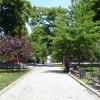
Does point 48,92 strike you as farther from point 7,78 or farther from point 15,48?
point 15,48

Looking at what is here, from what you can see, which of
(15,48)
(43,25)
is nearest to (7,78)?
(15,48)

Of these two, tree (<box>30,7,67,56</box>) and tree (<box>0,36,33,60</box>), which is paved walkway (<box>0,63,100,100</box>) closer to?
tree (<box>0,36,33,60</box>)

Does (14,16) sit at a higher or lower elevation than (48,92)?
higher

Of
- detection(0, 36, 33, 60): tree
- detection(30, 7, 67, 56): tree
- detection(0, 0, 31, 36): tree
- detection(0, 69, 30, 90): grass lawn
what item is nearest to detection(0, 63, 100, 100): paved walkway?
detection(0, 69, 30, 90): grass lawn

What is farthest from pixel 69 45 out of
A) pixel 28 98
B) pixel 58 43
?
pixel 28 98

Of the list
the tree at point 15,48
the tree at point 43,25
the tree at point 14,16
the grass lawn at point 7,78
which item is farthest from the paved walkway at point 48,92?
the tree at point 43,25

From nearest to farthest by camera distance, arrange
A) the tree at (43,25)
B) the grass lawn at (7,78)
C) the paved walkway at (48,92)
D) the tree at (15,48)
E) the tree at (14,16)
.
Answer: the paved walkway at (48,92) → the grass lawn at (7,78) → the tree at (15,48) → the tree at (14,16) → the tree at (43,25)

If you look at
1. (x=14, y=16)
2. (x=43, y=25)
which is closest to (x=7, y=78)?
(x=14, y=16)

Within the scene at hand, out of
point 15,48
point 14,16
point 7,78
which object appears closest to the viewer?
point 7,78

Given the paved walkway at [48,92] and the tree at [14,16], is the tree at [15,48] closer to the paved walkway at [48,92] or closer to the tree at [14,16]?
the tree at [14,16]

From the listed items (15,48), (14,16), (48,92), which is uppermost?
(14,16)

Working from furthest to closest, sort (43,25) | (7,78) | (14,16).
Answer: (43,25), (14,16), (7,78)

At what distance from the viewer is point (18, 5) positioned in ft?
168

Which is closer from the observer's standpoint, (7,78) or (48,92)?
(48,92)
